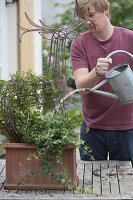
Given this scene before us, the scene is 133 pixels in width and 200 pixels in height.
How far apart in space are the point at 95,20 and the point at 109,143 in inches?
25.3

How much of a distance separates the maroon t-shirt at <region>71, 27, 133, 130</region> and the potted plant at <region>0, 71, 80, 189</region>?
41 centimetres

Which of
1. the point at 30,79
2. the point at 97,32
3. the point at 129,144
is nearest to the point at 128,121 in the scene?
the point at 129,144

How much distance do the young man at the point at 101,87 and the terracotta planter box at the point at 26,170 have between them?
1.60ft

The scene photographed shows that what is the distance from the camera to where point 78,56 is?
2.78 metres

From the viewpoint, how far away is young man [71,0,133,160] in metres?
2.72

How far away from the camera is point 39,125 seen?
7.53ft

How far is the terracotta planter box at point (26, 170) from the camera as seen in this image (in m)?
2.27

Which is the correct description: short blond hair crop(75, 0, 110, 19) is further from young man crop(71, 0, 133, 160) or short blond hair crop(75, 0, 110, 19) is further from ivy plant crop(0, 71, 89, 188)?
ivy plant crop(0, 71, 89, 188)

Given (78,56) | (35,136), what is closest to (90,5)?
(78,56)

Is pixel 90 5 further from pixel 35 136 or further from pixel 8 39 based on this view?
pixel 8 39

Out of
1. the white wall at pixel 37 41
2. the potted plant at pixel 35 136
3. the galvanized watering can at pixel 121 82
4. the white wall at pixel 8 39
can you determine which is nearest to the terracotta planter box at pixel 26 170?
the potted plant at pixel 35 136

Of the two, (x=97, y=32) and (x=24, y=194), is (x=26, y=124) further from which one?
(x=97, y=32)

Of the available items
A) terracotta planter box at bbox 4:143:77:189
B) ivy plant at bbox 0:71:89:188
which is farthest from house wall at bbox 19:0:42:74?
terracotta planter box at bbox 4:143:77:189

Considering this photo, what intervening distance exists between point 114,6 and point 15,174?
21.6ft
